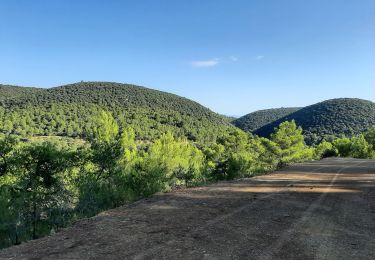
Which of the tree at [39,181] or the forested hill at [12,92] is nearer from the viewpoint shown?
the tree at [39,181]

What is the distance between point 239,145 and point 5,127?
61.9 metres

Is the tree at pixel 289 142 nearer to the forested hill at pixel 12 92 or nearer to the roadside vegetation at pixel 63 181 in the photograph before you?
the roadside vegetation at pixel 63 181

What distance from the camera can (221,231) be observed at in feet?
25.2

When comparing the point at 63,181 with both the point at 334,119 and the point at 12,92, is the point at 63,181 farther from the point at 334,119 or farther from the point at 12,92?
the point at 12,92

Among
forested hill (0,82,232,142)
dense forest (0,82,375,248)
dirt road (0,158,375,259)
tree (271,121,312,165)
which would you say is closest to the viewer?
dirt road (0,158,375,259)

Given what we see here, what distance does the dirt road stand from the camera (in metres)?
6.25

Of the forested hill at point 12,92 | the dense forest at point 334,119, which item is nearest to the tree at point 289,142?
the dense forest at point 334,119

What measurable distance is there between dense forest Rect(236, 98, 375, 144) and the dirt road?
113m

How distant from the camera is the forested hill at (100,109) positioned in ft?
342

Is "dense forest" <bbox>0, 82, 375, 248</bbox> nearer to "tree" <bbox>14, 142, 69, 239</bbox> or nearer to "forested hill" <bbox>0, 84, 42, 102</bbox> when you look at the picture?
"tree" <bbox>14, 142, 69, 239</bbox>

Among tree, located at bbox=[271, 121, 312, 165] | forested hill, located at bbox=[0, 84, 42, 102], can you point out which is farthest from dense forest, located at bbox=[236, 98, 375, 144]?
forested hill, located at bbox=[0, 84, 42, 102]

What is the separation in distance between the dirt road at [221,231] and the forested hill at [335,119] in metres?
113

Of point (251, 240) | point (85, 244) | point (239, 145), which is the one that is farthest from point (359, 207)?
point (239, 145)

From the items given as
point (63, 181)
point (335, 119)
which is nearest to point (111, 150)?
point (63, 181)
